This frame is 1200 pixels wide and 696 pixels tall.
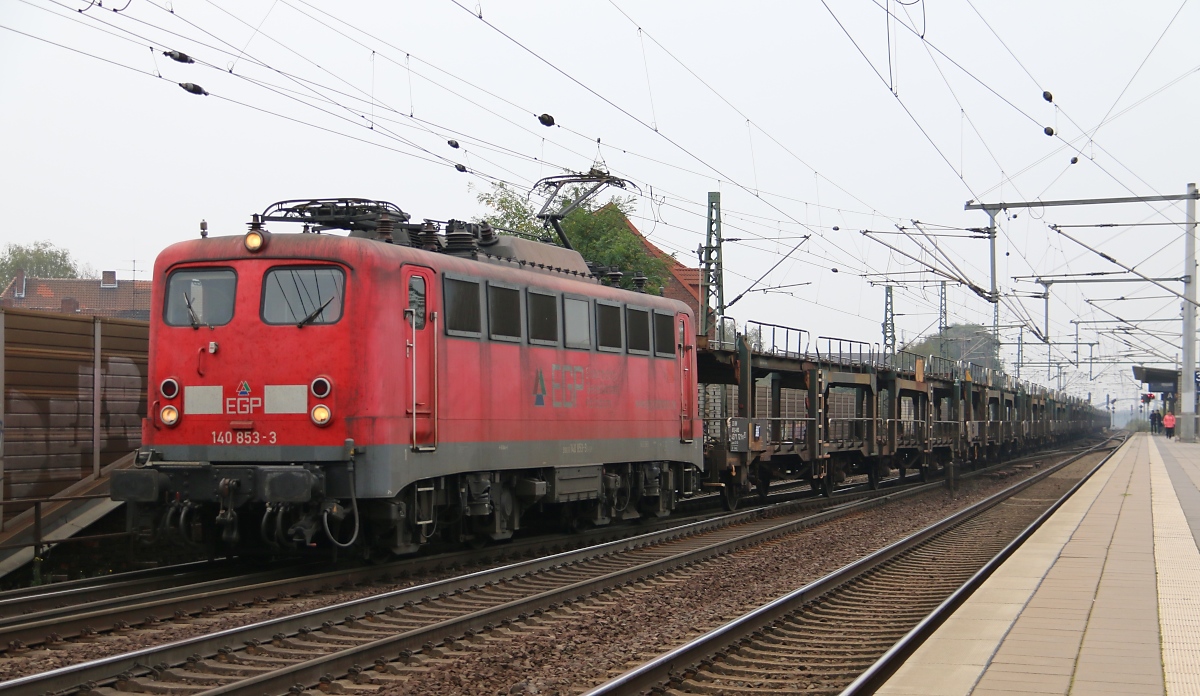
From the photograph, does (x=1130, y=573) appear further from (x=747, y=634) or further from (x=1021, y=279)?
(x=1021, y=279)

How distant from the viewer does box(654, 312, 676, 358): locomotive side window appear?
17.9m

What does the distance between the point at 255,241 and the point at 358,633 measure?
469cm

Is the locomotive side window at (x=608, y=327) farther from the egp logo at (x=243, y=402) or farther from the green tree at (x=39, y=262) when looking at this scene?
the green tree at (x=39, y=262)

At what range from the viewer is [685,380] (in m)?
19.0

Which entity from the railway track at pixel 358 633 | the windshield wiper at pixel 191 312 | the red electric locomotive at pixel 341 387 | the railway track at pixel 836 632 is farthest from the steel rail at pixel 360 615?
the windshield wiper at pixel 191 312

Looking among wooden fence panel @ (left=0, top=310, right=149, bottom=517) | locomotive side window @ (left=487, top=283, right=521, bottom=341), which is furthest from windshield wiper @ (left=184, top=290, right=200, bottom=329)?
locomotive side window @ (left=487, top=283, right=521, bottom=341)

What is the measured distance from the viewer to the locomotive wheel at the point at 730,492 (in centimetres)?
2252

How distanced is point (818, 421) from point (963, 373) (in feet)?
59.1

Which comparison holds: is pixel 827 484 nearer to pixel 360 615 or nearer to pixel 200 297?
pixel 200 297

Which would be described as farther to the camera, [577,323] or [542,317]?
[577,323]

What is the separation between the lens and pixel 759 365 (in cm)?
2448

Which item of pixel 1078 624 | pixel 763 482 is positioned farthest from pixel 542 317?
pixel 763 482

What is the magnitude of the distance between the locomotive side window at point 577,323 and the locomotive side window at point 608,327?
264 millimetres

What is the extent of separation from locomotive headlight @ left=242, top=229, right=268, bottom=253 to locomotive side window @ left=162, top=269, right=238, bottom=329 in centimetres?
33
